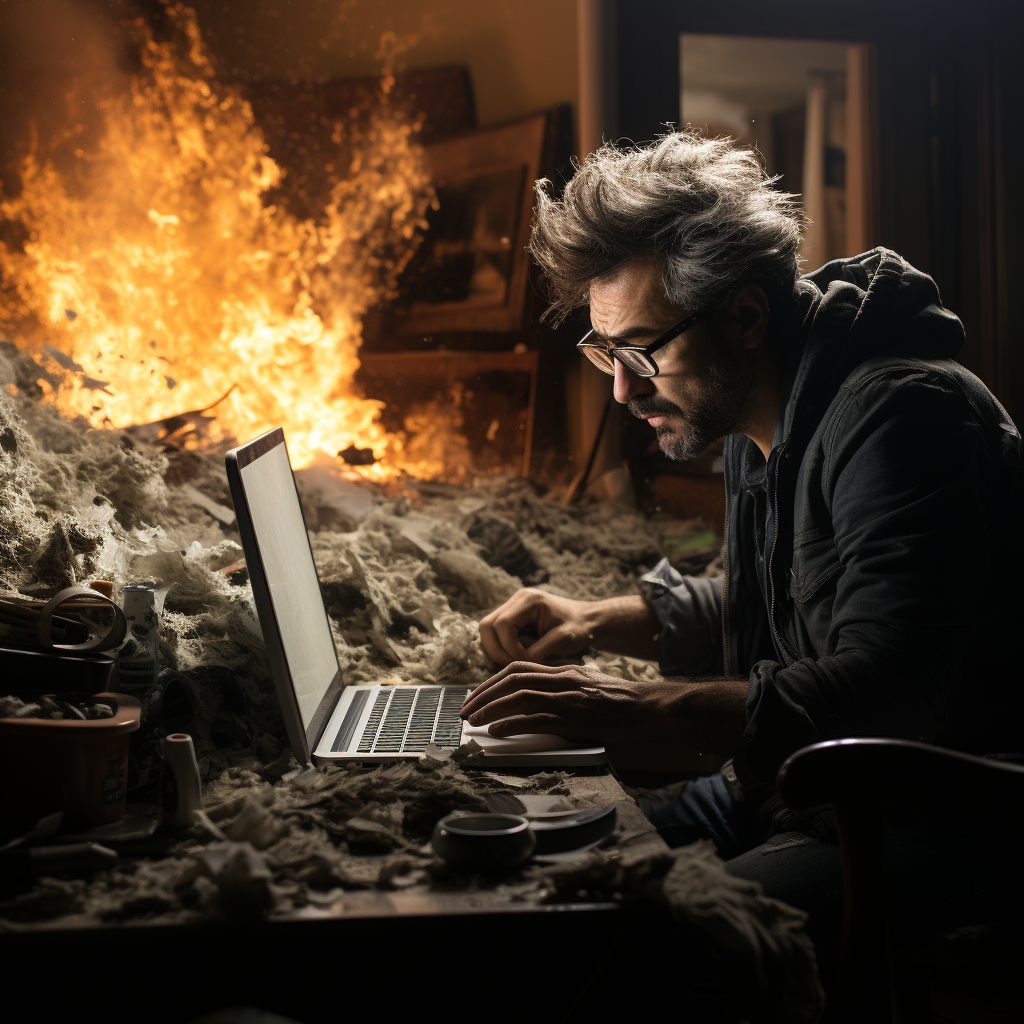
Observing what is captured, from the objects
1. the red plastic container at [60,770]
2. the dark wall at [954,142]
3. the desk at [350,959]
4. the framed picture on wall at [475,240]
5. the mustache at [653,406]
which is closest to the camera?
the desk at [350,959]

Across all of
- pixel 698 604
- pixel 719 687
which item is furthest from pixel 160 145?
pixel 719 687

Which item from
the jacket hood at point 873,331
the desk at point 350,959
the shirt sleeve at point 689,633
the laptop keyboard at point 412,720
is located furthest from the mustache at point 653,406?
the desk at point 350,959

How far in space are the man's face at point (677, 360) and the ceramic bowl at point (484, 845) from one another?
989mm

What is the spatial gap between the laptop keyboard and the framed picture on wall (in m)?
1.65

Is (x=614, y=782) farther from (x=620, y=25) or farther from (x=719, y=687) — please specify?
(x=620, y=25)

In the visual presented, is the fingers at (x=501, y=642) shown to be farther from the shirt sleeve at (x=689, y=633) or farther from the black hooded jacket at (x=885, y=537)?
the black hooded jacket at (x=885, y=537)

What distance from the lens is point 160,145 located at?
8.87 ft

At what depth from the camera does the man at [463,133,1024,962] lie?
45.6 inches

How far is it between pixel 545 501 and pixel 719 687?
1.65 metres

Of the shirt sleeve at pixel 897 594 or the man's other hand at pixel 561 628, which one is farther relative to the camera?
the man's other hand at pixel 561 628

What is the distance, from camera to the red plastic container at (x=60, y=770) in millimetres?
946

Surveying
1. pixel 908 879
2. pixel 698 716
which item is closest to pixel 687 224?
pixel 698 716

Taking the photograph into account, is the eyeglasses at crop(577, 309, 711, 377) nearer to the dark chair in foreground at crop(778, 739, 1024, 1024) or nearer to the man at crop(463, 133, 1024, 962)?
the man at crop(463, 133, 1024, 962)

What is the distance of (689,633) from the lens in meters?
1.81
